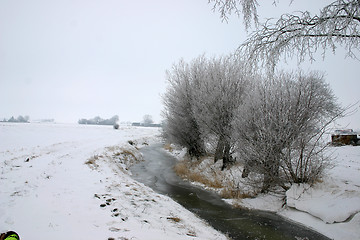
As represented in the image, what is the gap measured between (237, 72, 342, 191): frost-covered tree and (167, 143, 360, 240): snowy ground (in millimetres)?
598

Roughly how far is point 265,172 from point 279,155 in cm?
100

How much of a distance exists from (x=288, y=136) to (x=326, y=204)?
277 centimetres

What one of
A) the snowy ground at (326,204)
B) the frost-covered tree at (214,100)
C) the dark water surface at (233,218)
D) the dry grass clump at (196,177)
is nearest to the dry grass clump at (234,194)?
the snowy ground at (326,204)

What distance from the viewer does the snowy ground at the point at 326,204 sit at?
6.50 metres

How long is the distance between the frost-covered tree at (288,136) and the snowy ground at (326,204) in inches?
23.5

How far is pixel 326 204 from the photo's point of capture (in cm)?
734

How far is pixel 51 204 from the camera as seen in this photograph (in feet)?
19.7

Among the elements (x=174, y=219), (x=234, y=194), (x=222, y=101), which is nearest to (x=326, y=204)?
(x=234, y=194)

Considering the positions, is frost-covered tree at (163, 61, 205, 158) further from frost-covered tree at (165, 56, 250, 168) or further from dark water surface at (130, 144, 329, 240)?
dark water surface at (130, 144, 329, 240)

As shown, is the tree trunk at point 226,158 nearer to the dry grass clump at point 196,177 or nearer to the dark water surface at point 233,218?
the dry grass clump at point 196,177

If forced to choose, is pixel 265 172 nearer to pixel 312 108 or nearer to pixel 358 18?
→ pixel 312 108

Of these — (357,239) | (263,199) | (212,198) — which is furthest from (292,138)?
(212,198)

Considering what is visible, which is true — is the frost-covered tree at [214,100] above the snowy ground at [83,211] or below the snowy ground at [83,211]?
above

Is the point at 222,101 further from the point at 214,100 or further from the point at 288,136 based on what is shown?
the point at 288,136
